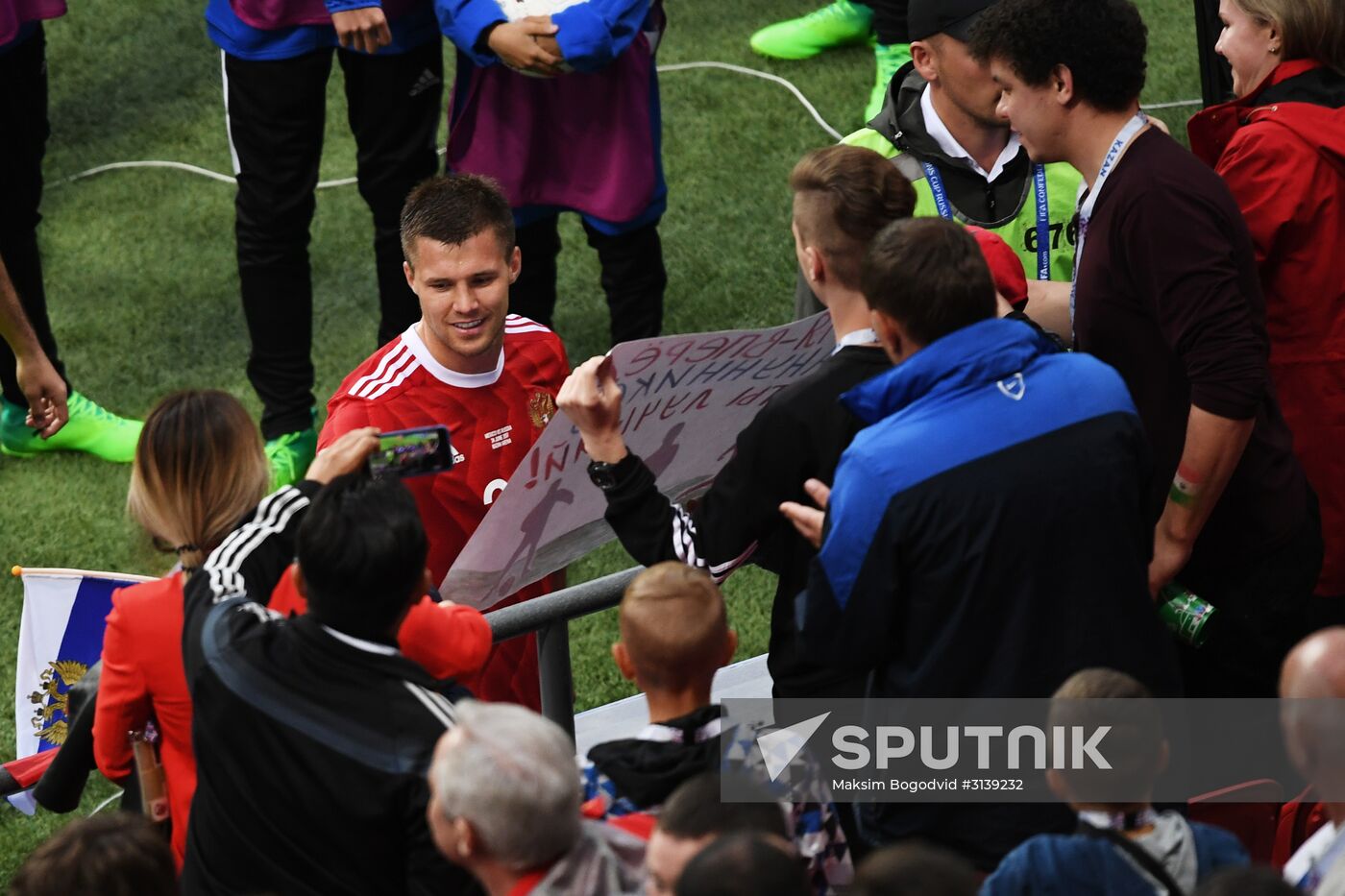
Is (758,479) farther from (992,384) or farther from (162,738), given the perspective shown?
(162,738)

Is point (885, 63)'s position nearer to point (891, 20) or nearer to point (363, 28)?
point (891, 20)

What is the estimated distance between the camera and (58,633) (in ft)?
12.0

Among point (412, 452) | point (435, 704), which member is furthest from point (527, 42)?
point (435, 704)

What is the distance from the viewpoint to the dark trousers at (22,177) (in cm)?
607

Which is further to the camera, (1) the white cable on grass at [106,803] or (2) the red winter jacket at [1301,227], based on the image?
(1) the white cable on grass at [106,803]

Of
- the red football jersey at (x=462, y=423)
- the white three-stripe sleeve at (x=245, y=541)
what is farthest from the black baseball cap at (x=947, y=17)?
the white three-stripe sleeve at (x=245, y=541)

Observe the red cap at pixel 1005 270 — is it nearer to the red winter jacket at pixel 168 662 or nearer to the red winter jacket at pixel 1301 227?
the red winter jacket at pixel 1301 227

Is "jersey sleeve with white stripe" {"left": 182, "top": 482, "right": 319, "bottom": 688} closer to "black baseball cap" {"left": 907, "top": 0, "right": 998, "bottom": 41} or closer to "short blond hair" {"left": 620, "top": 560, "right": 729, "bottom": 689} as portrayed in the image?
"short blond hair" {"left": 620, "top": 560, "right": 729, "bottom": 689}

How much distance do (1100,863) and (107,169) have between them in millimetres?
6959

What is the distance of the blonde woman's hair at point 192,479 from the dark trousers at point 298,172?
2970 mm

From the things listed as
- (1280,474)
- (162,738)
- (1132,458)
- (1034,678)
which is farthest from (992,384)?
(162,738)

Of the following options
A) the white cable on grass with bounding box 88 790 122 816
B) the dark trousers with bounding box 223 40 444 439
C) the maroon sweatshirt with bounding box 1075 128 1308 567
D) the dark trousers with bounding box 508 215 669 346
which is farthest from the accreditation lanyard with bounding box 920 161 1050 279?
the white cable on grass with bounding box 88 790 122 816

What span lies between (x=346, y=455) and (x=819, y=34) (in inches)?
242

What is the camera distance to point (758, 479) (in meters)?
2.94
